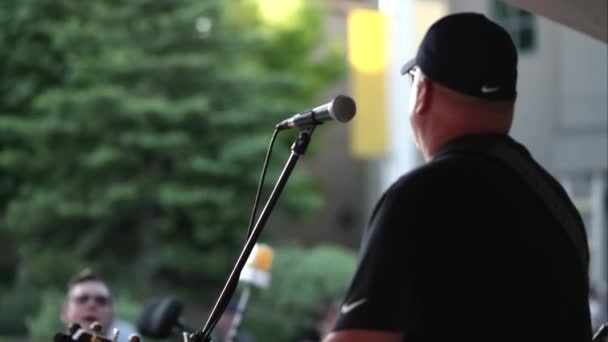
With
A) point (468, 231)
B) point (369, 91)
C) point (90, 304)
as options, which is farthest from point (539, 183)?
point (369, 91)

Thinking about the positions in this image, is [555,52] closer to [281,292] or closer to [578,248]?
[281,292]

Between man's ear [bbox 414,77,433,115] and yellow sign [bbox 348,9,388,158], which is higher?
man's ear [bbox 414,77,433,115]

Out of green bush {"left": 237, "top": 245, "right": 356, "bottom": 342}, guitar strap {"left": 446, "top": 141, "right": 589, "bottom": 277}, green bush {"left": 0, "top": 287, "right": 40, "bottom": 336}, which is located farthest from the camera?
green bush {"left": 237, "top": 245, "right": 356, "bottom": 342}

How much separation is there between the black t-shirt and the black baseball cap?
158 millimetres

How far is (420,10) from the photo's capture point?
13.1m

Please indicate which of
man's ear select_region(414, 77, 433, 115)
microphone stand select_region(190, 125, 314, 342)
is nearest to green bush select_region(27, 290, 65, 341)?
microphone stand select_region(190, 125, 314, 342)

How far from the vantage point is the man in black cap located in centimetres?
238

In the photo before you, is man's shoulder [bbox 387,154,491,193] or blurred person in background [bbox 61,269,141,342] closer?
man's shoulder [bbox 387,154,491,193]

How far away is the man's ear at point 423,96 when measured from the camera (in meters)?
2.61

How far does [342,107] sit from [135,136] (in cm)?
1656

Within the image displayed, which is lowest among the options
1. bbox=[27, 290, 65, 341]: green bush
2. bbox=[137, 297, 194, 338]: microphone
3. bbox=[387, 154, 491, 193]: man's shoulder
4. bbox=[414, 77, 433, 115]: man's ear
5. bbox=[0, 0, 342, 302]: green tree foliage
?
bbox=[27, 290, 65, 341]: green bush

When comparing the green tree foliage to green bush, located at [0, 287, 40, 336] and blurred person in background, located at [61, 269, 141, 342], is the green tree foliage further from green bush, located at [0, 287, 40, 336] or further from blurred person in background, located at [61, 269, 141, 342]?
blurred person in background, located at [61, 269, 141, 342]

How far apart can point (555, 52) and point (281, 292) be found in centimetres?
628

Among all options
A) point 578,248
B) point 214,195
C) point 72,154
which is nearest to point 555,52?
point 214,195
